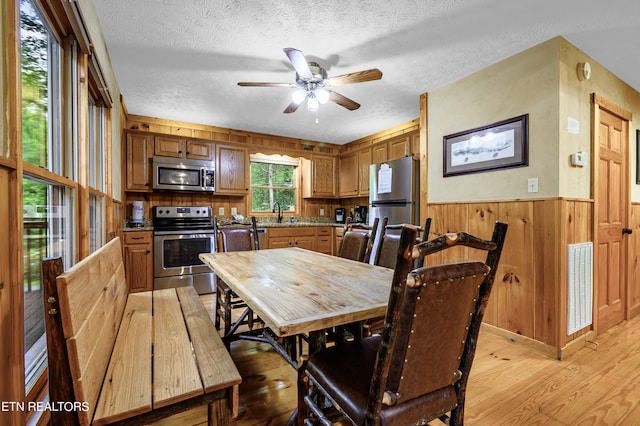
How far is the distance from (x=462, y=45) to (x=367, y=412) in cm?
254

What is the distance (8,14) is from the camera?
2.70 feet

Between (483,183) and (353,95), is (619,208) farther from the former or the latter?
(353,95)

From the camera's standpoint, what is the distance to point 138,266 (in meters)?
3.43

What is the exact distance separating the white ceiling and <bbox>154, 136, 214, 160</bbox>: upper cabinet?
73 cm

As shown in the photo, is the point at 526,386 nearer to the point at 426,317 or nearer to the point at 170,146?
the point at 426,317

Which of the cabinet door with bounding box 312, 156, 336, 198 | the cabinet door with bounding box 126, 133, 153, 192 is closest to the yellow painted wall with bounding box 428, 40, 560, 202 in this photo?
the cabinet door with bounding box 312, 156, 336, 198

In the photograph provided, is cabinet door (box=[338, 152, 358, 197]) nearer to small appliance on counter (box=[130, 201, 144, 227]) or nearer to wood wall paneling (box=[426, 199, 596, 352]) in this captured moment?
wood wall paneling (box=[426, 199, 596, 352])

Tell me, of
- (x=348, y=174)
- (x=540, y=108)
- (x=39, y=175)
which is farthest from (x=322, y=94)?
(x=348, y=174)

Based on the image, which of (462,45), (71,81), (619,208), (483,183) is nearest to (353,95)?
(462,45)

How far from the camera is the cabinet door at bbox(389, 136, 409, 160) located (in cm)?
398

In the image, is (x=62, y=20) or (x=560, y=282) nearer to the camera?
(x=62, y=20)

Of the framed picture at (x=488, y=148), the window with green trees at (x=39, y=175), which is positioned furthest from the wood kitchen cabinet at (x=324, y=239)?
the window with green trees at (x=39, y=175)

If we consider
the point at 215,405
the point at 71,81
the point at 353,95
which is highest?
the point at 353,95

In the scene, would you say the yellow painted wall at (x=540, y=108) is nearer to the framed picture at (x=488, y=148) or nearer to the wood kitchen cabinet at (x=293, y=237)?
the framed picture at (x=488, y=148)
